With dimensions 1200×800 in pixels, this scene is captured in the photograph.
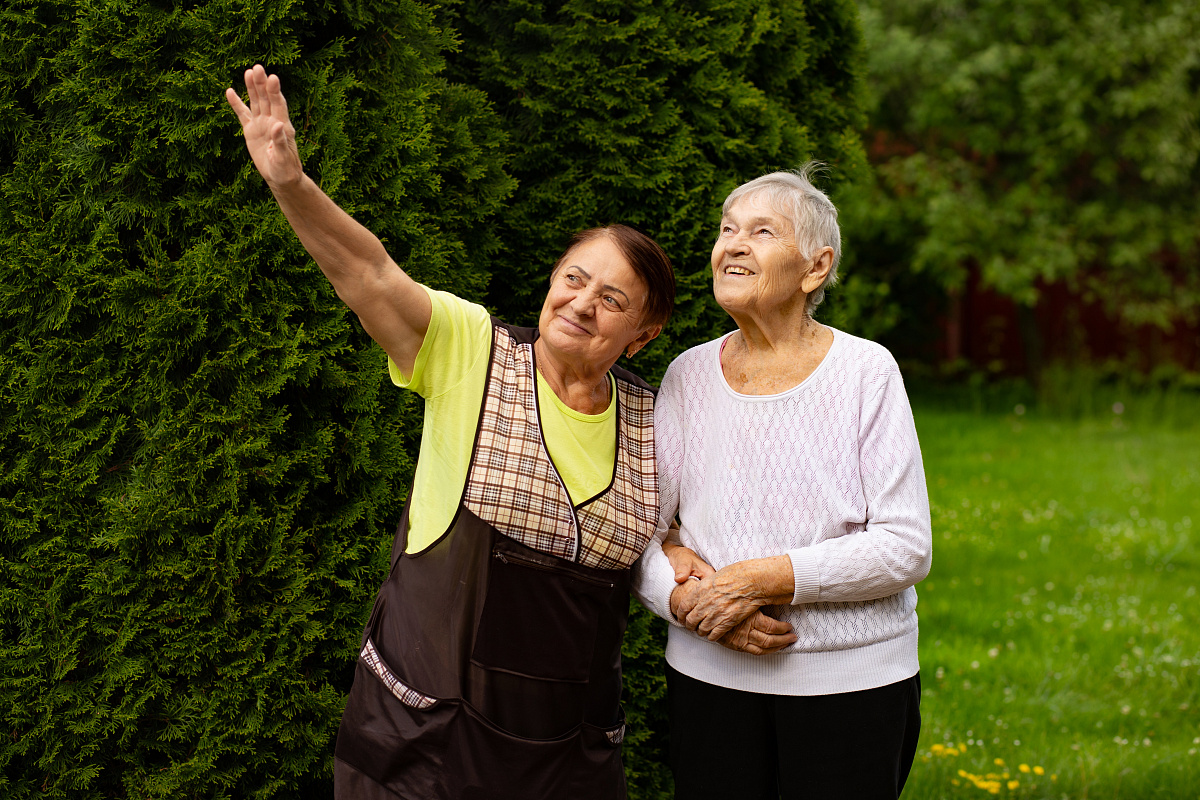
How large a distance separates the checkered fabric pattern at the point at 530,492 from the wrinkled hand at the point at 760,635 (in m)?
0.27

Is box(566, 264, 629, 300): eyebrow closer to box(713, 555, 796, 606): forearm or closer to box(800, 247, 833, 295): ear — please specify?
box(800, 247, 833, 295): ear

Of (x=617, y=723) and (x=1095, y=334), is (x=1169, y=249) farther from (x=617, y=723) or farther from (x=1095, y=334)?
(x=617, y=723)

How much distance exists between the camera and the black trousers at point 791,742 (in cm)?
216

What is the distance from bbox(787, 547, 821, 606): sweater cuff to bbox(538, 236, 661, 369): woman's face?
57 cm

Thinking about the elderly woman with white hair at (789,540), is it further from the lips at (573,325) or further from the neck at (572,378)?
the lips at (573,325)

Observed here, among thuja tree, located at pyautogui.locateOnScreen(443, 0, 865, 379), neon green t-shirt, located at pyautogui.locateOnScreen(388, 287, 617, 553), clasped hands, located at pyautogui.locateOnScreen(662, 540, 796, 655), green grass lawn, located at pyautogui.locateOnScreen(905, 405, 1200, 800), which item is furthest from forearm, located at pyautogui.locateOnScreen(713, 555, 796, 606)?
green grass lawn, located at pyautogui.locateOnScreen(905, 405, 1200, 800)

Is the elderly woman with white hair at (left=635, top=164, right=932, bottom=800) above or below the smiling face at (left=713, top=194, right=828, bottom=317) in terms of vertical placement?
below

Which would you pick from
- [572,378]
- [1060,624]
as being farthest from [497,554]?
[1060,624]

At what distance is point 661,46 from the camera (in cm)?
311

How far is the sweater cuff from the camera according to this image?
207 cm

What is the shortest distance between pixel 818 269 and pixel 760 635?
31.8 inches

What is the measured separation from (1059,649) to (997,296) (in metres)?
11.1

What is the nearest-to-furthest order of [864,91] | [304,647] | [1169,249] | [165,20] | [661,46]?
1. [165,20]
2. [304,647]
3. [661,46]
4. [864,91]
5. [1169,249]

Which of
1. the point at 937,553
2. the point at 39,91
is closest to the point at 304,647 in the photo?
the point at 39,91
